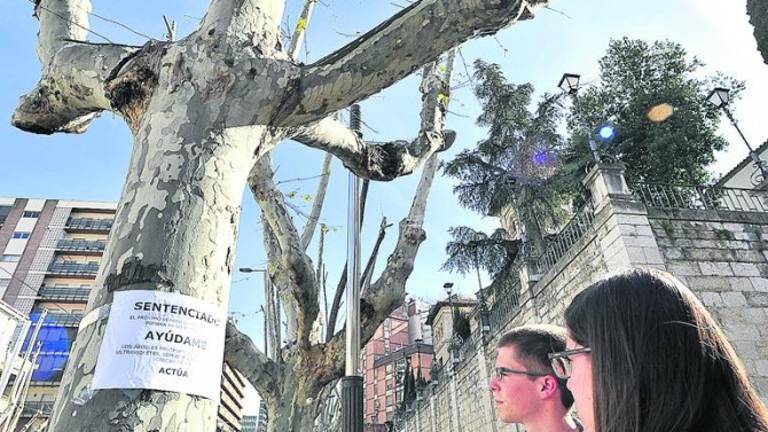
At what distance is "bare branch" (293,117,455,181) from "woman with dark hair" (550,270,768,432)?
1514 millimetres

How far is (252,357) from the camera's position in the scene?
4.11 meters

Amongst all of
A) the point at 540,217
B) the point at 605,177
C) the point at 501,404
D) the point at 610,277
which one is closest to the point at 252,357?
the point at 501,404

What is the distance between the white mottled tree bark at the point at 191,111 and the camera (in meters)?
1.23

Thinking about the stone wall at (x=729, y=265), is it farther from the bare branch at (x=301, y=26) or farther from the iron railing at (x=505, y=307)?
the bare branch at (x=301, y=26)

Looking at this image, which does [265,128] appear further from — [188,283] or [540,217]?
[540,217]

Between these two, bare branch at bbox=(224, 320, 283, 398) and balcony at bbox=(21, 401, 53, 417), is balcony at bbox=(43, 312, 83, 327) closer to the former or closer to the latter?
balcony at bbox=(21, 401, 53, 417)

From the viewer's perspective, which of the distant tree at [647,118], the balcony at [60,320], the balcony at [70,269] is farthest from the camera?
the balcony at [70,269]

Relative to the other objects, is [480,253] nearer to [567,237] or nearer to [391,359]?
[567,237]

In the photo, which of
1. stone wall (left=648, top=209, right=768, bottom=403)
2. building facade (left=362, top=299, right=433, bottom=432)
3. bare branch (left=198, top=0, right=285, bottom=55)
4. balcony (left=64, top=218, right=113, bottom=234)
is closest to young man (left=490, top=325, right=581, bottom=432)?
bare branch (left=198, top=0, right=285, bottom=55)

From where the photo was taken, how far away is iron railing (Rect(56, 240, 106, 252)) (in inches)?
1702

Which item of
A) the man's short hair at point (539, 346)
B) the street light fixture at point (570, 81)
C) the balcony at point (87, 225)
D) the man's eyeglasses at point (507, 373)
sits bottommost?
the man's eyeglasses at point (507, 373)

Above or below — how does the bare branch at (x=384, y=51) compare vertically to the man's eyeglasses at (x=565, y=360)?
above

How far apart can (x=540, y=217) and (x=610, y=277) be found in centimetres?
1536

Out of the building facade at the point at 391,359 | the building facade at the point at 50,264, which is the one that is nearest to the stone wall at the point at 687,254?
the building facade at the point at 391,359
